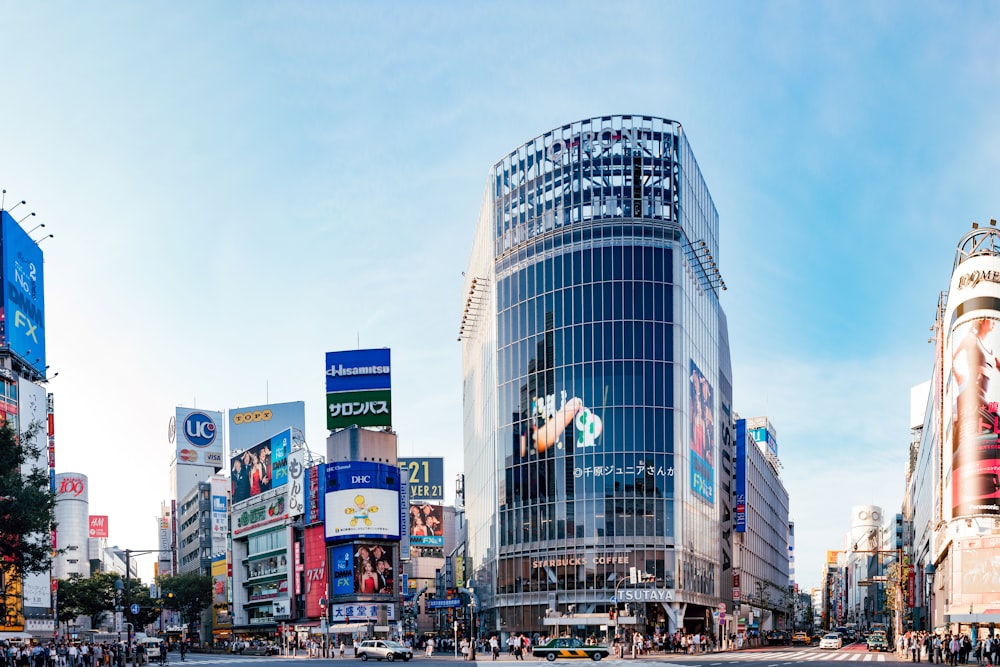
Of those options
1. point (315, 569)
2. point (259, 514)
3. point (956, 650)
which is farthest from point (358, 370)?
point (956, 650)

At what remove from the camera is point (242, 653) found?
12125 cm

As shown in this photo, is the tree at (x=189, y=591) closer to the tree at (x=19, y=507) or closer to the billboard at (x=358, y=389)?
the billboard at (x=358, y=389)

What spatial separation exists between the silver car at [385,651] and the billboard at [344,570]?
5114 cm

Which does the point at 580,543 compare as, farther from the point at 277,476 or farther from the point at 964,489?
the point at 277,476

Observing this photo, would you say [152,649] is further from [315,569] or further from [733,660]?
[733,660]

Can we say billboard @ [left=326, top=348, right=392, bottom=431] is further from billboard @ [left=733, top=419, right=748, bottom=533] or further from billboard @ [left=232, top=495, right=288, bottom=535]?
billboard @ [left=733, top=419, right=748, bottom=533]

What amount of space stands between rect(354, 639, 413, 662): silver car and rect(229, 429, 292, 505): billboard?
63.0 m

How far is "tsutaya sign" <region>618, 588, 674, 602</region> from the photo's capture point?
96562 millimetres

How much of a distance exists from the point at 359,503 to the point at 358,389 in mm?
15247

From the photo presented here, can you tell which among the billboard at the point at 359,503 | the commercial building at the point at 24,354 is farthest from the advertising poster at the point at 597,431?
the commercial building at the point at 24,354

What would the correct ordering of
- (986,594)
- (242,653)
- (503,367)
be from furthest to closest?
1. (242,653)
2. (503,367)
3. (986,594)

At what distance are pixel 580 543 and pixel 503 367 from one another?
20031mm

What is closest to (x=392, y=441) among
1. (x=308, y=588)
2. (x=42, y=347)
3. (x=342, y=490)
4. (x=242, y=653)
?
(x=342, y=490)

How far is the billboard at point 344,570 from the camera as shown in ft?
417
